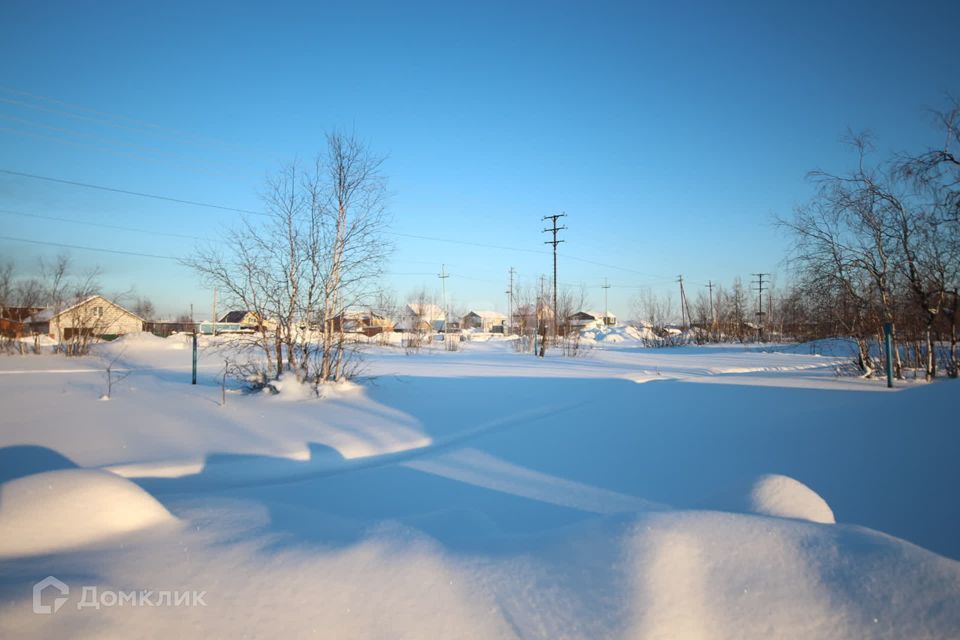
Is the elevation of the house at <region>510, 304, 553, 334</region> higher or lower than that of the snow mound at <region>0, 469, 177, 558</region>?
higher

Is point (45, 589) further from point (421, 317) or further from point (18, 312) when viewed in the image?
point (421, 317)

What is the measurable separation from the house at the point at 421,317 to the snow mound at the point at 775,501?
102ft

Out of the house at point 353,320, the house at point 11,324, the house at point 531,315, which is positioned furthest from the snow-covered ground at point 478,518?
the house at point 531,315

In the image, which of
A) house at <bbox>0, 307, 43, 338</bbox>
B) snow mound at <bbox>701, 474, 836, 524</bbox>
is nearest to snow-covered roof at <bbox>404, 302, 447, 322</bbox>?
house at <bbox>0, 307, 43, 338</bbox>

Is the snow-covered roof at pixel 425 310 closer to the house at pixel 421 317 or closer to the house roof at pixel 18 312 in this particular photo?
the house at pixel 421 317

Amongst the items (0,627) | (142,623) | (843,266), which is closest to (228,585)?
(142,623)

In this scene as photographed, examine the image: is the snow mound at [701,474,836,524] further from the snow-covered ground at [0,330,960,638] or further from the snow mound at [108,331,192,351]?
the snow mound at [108,331,192,351]

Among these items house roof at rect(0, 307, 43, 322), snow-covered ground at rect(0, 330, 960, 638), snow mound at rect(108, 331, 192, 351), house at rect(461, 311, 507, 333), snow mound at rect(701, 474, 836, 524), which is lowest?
snow-covered ground at rect(0, 330, 960, 638)

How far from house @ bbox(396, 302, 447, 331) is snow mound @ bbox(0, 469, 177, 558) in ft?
100

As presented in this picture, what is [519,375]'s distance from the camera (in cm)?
1399

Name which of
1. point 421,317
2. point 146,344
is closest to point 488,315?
point 421,317

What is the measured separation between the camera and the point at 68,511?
9.49ft

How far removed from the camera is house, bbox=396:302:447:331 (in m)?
41.5

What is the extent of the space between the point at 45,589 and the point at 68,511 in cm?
85
